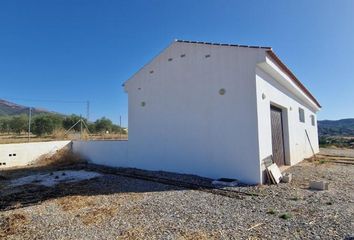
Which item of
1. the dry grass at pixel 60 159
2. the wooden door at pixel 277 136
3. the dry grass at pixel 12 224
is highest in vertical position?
the wooden door at pixel 277 136

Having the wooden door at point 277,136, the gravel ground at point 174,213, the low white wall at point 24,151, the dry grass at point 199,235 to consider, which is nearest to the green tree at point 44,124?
the low white wall at point 24,151

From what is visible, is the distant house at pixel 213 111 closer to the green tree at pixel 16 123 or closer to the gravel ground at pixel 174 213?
the gravel ground at pixel 174 213

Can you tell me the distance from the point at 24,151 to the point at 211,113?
1139 centimetres

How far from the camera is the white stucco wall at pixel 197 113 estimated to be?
7.89 metres

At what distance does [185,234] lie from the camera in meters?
3.80

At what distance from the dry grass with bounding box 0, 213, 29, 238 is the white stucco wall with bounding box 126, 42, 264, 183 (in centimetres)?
595

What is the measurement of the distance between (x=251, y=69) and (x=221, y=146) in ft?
9.74

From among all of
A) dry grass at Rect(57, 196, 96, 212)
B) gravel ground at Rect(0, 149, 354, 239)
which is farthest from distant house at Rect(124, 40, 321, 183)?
dry grass at Rect(57, 196, 96, 212)

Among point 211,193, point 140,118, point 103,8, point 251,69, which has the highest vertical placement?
point 103,8

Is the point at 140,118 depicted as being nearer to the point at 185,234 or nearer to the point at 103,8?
the point at 103,8

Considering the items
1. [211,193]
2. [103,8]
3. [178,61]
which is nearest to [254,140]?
[211,193]

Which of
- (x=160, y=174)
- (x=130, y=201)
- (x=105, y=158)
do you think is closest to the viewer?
(x=130, y=201)

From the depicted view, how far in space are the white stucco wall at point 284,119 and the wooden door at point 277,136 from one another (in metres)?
Answer: 0.29

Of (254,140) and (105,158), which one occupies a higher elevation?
(254,140)
